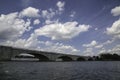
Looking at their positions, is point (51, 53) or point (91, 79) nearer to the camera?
point (91, 79)

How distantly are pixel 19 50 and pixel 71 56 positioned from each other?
242 feet

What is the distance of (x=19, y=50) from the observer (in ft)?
332

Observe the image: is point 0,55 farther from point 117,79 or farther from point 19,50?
point 117,79

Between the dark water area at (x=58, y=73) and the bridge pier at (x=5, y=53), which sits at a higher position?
the bridge pier at (x=5, y=53)

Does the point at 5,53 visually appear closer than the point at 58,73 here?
No

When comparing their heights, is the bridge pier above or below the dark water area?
above

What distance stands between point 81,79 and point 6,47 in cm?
7616

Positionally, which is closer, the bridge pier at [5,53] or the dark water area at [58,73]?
the dark water area at [58,73]

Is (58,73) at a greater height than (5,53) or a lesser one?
lesser

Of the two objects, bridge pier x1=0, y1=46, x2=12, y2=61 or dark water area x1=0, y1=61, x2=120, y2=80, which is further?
bridge pier x1=0, y1=46, x2=12, y2=61

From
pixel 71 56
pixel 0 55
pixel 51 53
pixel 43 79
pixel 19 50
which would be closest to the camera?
pixel 43 79

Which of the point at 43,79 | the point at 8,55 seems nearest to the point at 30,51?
the point at 8,55

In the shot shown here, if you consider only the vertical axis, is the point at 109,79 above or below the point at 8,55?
below

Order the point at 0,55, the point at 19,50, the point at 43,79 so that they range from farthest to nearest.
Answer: the point at 19,50, the point at 0,55, the point at 43,79
